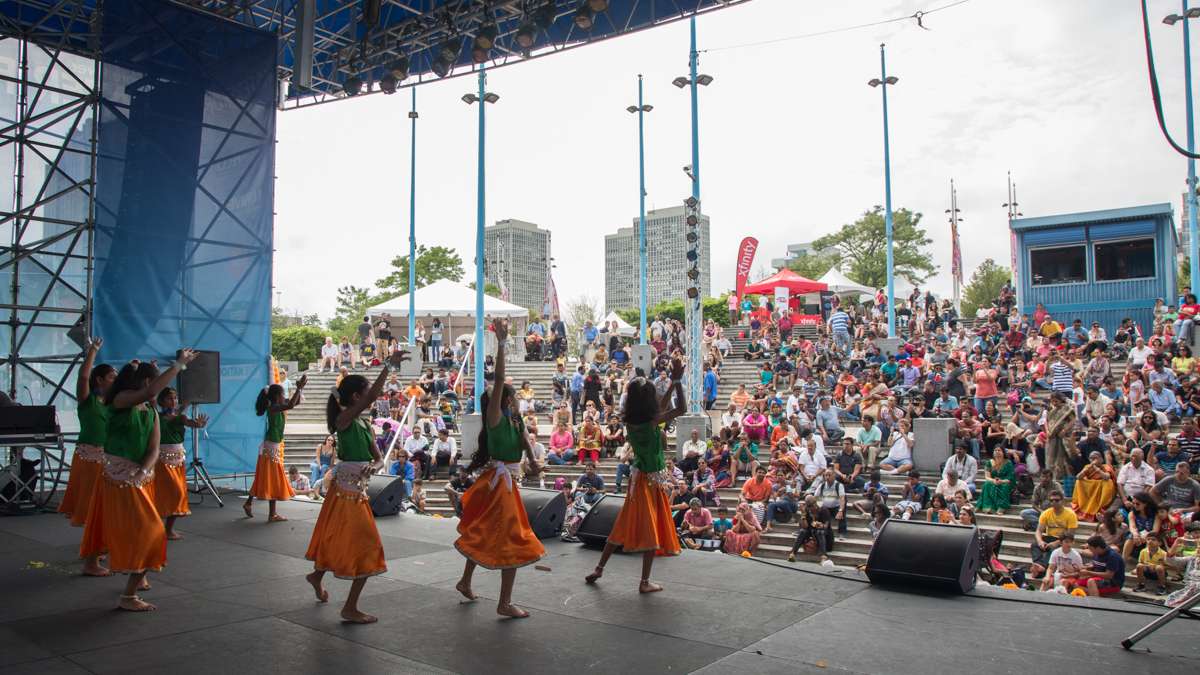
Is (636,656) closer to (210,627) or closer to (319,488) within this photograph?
(210,627)

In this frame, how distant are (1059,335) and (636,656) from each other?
1600cm

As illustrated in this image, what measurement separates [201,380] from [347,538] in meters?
6.16

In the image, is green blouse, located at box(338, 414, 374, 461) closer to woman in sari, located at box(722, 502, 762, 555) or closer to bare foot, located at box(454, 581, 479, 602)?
bare foot, located at box(454, 581, 479, 602)

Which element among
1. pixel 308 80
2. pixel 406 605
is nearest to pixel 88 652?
pixel 406 605

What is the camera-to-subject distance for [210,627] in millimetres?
5047

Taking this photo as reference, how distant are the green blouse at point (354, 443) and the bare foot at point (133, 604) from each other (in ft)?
5.21

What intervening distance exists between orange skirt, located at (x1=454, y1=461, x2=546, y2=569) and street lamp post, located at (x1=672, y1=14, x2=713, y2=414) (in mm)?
8865

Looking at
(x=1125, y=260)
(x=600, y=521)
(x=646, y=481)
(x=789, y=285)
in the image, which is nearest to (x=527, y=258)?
(x=789, y=285)

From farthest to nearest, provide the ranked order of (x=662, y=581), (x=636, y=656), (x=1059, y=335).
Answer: (x=1059, y=335)
(x=662, y=581)
(x=636, y=656)

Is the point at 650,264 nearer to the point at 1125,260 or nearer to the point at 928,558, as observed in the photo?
the point at 1125,260

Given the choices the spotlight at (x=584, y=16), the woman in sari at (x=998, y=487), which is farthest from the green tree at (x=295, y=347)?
the woman in sari at (x=998, y=487)

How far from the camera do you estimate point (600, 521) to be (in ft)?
25.0

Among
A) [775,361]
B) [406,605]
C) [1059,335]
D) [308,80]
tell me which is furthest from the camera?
[775,361]

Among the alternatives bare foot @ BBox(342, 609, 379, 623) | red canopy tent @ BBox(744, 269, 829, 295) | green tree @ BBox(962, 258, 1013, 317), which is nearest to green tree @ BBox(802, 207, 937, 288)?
green tree @ BBox(962, 258, 1013, 317)
